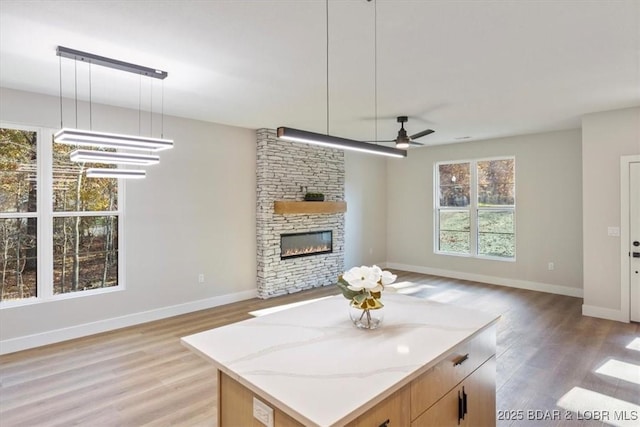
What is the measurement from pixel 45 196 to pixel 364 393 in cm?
442

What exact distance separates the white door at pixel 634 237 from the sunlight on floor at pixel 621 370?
1.63 meters

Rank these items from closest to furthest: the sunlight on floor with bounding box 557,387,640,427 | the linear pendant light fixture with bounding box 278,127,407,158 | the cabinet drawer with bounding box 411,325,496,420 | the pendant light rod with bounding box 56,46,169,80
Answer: the cabinet drawer with bounding box 411,325,496,420 → the linear pendant light fixture with bounding box 278,127,407,158 → the sunlight on floor with bounding box 557,387,640,427 → the pendant light rod with bounding box 56,46,169,80

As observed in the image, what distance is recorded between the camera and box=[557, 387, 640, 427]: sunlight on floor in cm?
254

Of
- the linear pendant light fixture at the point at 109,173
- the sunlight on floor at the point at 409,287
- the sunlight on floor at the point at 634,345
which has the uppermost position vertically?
the linear pendant light fixture at the point at 109,173

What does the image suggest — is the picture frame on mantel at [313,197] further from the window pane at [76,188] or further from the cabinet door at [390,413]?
the cabinet door at [390,413]

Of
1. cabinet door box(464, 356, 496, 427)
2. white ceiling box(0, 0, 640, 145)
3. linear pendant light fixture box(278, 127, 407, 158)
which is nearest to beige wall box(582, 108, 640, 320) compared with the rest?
white ceiling box(0, 0, 640, 145)

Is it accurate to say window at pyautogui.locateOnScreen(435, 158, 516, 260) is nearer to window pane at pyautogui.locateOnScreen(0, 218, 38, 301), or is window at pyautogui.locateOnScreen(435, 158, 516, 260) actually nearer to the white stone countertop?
the white stone countertop

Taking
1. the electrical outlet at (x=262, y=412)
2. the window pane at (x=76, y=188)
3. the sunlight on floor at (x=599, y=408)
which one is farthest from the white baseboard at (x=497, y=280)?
the electrical outlet at (x=262, y=412)

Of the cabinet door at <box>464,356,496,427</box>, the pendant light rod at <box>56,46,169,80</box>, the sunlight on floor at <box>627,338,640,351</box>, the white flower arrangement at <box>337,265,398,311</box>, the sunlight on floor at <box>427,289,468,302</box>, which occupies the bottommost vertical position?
the sunlight on floor at <box>627,338,640,351</box>

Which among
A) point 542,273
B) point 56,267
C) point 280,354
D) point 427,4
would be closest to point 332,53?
point 427,4

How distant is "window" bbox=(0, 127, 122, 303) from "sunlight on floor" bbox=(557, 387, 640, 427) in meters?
5.01

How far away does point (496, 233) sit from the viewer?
6887 millimetres

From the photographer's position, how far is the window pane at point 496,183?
21.9 ft

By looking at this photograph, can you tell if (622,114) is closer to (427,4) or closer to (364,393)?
(427,4)
